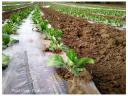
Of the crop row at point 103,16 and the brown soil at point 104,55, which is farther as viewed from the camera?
the crop row at point 103,16

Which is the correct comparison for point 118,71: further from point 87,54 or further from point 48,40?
point 48,40

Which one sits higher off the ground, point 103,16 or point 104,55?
point 103,16

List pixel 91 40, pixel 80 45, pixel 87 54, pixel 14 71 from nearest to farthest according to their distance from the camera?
pixel 14 71 < pixel 87 54 < pixel 80 45 < pixel 91 40

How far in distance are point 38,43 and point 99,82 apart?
4258 mm

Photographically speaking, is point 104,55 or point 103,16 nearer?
point 104,55

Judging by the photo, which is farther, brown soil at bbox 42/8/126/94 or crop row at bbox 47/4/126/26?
crop row at bbox 47/4/126/26

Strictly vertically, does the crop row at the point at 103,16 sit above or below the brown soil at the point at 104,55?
above

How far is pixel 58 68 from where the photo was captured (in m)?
6.54

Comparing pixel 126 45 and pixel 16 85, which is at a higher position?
pixel 126 45

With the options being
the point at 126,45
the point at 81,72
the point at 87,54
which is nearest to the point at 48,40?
the point at 87,54

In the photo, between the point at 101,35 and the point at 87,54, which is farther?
the point at 101,35

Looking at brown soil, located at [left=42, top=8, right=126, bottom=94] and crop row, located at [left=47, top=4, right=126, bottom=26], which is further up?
crop row, located at [left=47, top=4, right=126, bottom=26]

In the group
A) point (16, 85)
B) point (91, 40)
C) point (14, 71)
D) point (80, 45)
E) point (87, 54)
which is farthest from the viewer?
point (91, 40)

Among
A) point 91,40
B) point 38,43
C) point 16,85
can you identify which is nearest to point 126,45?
point 91,40
